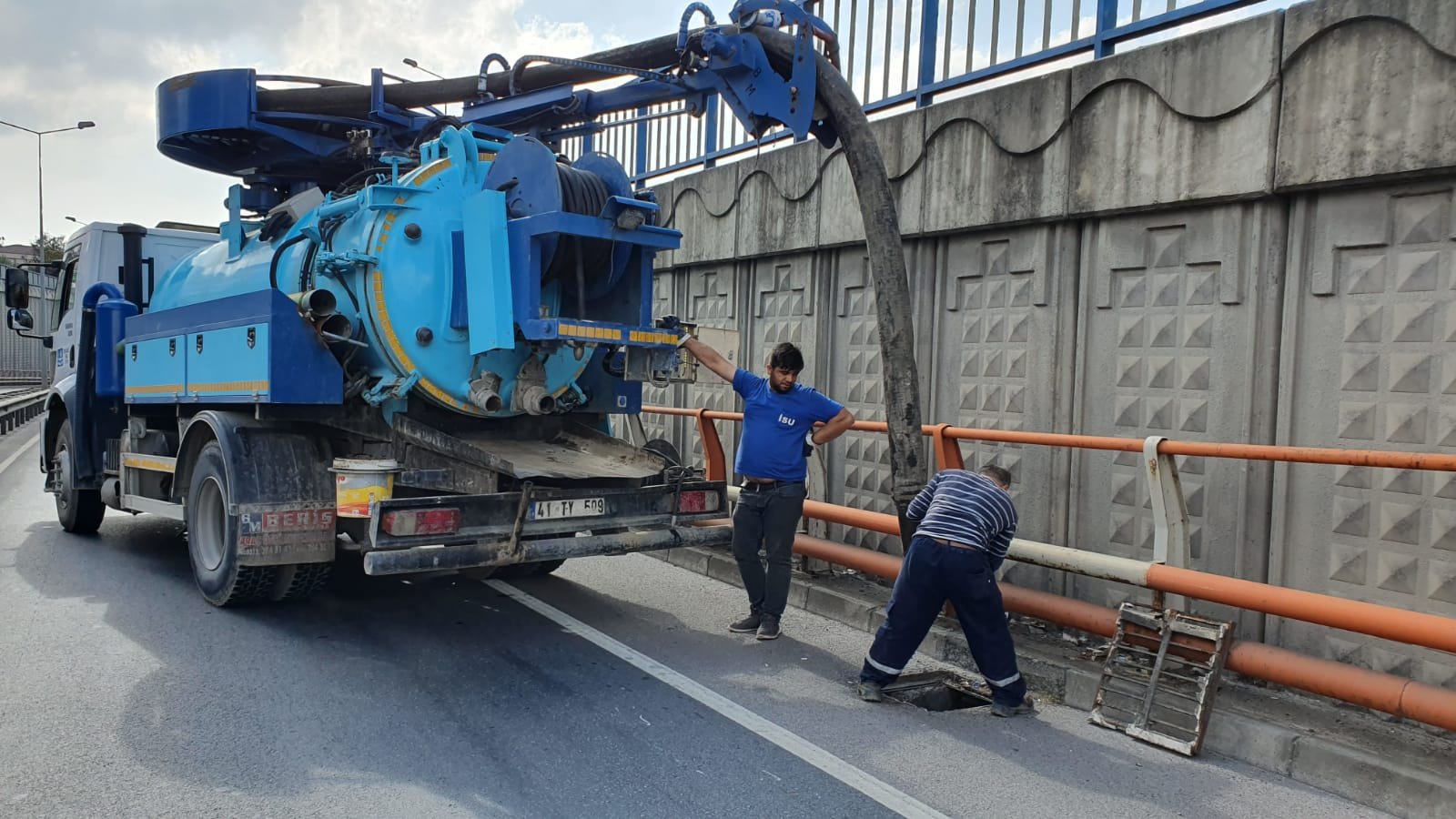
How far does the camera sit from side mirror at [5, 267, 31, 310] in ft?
29.1

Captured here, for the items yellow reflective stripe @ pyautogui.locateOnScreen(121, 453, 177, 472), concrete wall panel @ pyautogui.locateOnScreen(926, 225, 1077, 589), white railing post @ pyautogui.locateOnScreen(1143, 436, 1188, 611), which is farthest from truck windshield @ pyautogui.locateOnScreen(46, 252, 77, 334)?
white railing post @ pyautogui.locateOnScreen(1143, 436, 1188, 611)

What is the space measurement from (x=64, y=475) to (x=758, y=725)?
7386 millimetres

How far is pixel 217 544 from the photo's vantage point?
253 inches

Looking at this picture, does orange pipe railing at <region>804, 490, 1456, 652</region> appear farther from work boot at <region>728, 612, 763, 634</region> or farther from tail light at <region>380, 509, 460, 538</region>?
tail light at <region>380, 509, 460, 538</region>

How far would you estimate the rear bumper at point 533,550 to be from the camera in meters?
4.92

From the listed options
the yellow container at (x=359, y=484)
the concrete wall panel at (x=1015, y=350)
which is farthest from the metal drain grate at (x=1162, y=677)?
the yellow container at (x=359, y=484)

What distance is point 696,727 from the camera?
173 inches

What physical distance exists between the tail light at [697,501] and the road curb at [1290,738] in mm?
1530

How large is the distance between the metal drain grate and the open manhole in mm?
586

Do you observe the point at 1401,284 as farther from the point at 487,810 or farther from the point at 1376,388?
the point at 487,810

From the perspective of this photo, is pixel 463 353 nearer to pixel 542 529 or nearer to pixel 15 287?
pixel 542 529

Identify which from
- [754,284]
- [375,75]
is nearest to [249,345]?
[375,75]

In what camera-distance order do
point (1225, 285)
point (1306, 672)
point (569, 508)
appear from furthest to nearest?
point (569, 508)
point (1225, 285)
point (1306, 672)

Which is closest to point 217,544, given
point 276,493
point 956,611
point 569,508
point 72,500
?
point 276,493
